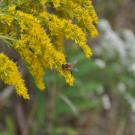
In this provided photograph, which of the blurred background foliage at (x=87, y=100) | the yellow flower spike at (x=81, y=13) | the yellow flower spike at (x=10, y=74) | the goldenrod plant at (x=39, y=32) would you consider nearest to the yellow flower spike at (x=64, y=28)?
the goldenrod plant at (x=39, y=32)

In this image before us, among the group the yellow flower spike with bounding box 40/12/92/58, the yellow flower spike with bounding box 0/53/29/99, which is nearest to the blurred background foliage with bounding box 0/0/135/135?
the yellow flower spike with bounding box 40/12/92/58

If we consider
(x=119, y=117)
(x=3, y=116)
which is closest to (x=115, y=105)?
Result: (x=119, y=117)

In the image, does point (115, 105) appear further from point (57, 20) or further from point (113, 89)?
point (57, 20)

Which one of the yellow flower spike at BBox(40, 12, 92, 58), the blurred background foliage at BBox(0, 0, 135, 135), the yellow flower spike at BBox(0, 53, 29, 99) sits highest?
the yellow flower spike at BBox(40, 12, 92, 58)

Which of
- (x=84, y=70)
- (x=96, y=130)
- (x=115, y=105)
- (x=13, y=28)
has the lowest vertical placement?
(x=96, y=130)

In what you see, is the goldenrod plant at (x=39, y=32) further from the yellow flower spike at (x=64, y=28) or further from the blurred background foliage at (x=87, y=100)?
the blurred background foliage at (x=87, y=100)

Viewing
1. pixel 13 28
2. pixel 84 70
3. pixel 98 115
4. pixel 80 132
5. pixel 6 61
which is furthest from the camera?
pixel 98 115

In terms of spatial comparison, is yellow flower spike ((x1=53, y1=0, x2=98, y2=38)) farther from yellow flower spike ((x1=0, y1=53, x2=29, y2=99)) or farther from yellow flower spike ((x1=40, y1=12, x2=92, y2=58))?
yellow flower spike ((x1=0, y1=53, x2=29, y2=99))
